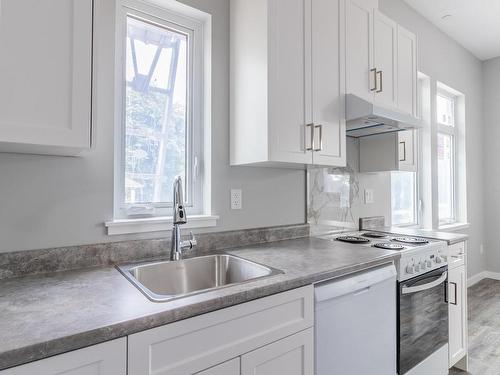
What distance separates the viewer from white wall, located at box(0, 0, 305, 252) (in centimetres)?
121

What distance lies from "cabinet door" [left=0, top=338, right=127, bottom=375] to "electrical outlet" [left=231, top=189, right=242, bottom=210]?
3.65 feet

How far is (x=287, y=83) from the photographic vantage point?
5.44ft

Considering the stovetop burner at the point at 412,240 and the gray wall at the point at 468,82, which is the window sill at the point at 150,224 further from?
the gray wall at the point at 468,82

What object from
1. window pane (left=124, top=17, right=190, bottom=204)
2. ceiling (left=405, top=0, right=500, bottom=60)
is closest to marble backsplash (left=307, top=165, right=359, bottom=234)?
window pane (left=124, top=17, right=190, bottom=204)

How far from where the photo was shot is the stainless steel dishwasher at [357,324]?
1.28 m

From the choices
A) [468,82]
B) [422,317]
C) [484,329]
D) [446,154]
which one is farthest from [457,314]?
[468,82]

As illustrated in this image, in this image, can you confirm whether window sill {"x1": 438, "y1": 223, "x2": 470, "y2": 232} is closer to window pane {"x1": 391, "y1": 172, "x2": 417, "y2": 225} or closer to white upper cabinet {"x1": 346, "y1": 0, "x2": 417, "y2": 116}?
window pane {"x1": 391, "y1": 172, "x2": 417, "y2": 225}

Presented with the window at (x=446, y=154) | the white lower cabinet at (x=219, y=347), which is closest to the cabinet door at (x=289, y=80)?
the white lower cabinet at (x=219, y=347)

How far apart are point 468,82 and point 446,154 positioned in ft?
3.49

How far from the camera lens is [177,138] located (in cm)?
176

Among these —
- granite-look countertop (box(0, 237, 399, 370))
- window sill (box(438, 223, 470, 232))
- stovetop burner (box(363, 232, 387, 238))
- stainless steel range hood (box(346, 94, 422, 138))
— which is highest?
stainless steel range hood (box(346, 94, 422, 138))

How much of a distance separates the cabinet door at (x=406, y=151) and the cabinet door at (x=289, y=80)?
1.17m

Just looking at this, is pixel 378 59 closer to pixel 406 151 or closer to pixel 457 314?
pixel 406 151

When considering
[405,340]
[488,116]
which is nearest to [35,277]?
[405,340]
